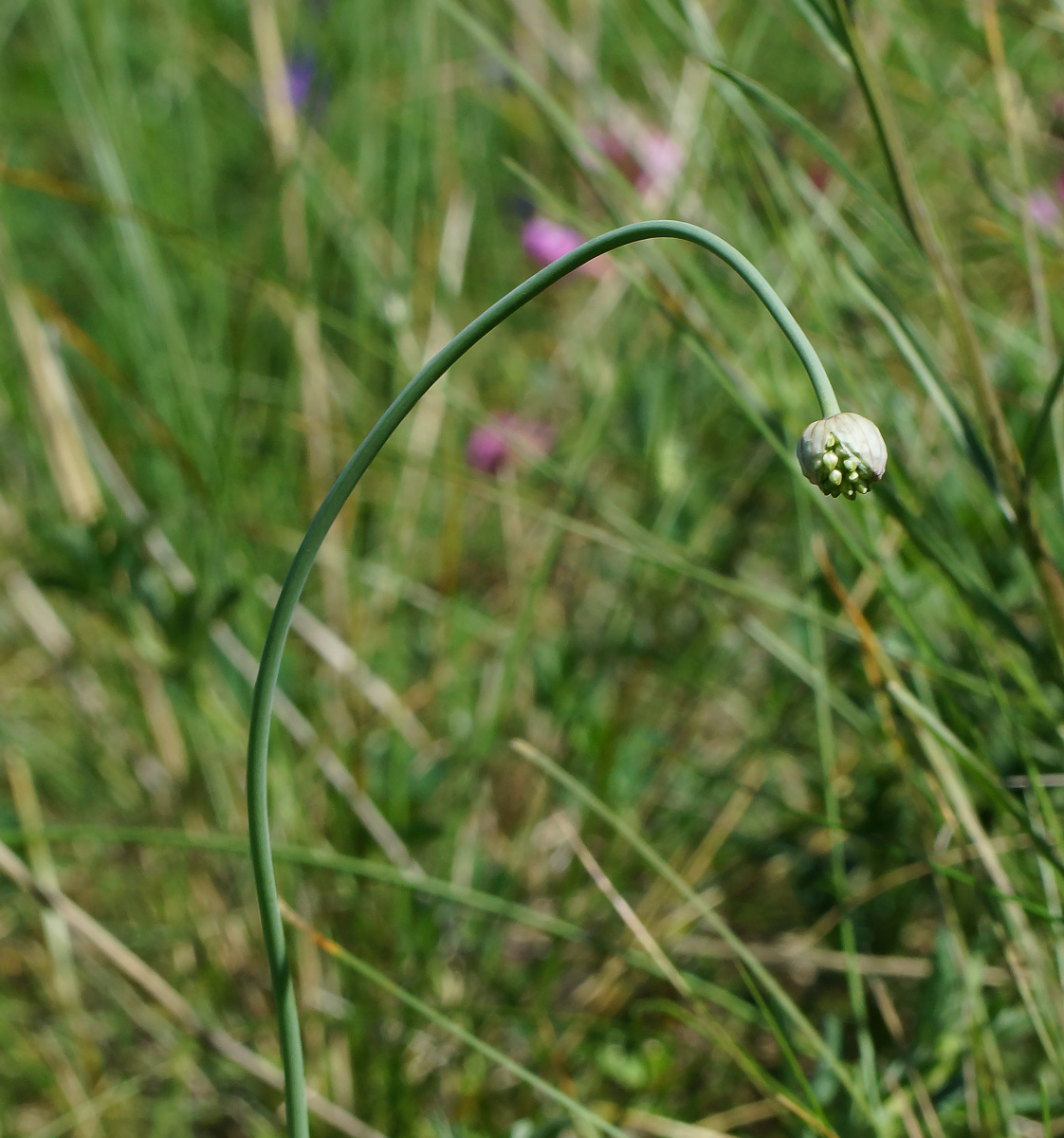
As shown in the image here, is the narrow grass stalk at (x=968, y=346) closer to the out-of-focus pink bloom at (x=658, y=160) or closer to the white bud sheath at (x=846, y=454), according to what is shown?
the white bud sheath at (x=846, y=454)

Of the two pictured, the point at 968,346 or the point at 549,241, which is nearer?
the point at 968,346

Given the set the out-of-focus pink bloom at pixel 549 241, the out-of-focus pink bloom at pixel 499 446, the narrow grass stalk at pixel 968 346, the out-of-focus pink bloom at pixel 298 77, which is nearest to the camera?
the narrow grass stalk at pixel 968 346

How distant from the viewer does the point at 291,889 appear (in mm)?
1019

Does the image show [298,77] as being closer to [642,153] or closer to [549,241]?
[549,241]

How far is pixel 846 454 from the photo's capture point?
1.38 ft

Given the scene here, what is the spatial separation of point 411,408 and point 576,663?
730 millimetres

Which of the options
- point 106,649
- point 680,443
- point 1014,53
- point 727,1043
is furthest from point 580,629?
point 1014,53

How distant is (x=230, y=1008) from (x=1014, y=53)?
1.36m

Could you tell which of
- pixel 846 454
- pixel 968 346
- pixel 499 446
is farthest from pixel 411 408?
pixel 499 446

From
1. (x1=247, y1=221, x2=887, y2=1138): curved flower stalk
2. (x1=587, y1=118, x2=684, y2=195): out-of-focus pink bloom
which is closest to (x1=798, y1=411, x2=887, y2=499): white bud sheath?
(x1=247, y1=221, x2=887, y2=1138): curved flower stalk

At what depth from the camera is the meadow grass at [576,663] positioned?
0.78 metres

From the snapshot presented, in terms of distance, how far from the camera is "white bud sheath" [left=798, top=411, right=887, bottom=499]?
41cm

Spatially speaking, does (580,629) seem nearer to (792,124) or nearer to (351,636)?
(351,636)

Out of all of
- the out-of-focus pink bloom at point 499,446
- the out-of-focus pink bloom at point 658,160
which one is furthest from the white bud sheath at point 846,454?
the out-of-focus pink bloom at point 499,446
